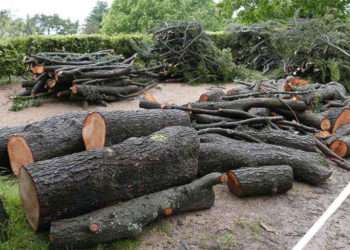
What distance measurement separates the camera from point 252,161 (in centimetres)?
372

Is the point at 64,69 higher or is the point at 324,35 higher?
the point at 324,35

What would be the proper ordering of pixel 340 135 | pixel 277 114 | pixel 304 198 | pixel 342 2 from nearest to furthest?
1. pixel 304 198
2. pixel 340 135
3. pixel 277 114
4. pixel 342 2

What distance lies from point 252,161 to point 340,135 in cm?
184

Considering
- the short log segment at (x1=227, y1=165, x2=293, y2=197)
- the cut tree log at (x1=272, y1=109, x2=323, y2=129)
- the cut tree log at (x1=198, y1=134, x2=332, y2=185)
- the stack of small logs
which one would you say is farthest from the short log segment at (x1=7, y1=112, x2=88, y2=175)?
the stack of small logs

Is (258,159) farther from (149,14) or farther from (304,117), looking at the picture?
(149,14)

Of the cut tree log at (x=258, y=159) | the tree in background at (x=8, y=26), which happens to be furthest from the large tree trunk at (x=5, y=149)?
the tree in background at (x=8, y=26)

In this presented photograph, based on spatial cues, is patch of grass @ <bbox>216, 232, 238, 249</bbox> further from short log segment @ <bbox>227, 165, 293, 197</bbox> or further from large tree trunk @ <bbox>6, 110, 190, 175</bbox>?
large tree trunk @ <bbox>6, 110, 190, 175</bbox>

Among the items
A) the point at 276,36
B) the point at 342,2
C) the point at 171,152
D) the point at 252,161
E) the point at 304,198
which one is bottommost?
the point at 304,198

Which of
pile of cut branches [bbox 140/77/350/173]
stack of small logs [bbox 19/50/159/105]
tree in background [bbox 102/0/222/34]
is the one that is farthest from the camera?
tree in background [bbox 102/0/222/34]

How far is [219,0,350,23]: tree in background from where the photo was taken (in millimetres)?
16641

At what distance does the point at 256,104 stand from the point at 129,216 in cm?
301

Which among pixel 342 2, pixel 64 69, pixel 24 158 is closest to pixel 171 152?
pixel 24 158

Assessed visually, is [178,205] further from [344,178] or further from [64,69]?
[64,69]

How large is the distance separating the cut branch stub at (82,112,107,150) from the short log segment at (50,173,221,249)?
794 millimetres
